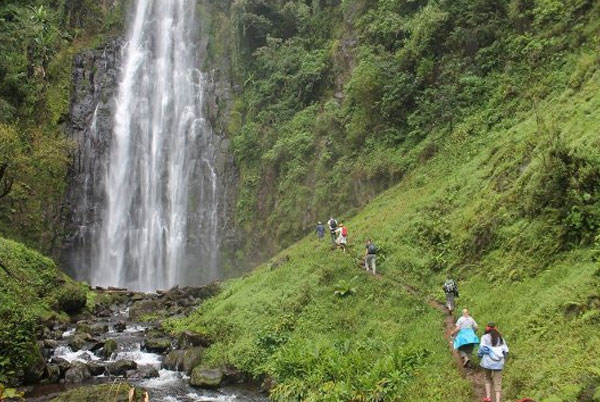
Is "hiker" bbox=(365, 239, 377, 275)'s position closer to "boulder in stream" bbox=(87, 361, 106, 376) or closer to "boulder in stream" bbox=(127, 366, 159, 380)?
"boulder in stream" bbox=(127, 366, 159, 380)

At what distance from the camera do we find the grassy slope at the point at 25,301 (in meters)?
15.2

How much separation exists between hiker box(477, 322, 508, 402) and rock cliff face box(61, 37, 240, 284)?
28679mm

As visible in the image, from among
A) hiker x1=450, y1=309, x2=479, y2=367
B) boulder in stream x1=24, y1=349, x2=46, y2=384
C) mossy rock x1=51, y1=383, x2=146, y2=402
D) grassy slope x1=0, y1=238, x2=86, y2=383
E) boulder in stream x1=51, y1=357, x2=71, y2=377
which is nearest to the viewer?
hiker x1=450, y1=309, x2=479, y2=367

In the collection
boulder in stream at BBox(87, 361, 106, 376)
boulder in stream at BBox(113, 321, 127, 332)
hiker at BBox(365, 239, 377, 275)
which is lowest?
boulder in stream at BBox(87, 361, 106, 376)

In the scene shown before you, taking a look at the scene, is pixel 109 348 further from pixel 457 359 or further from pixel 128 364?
pixel 457 359

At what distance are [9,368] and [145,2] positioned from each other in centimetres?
4163

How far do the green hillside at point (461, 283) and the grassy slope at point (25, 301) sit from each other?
5629 millimetres

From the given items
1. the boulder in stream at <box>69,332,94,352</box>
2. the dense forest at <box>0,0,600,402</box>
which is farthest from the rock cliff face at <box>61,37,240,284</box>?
the boulder in stream at <box>69,332,94,352</box>

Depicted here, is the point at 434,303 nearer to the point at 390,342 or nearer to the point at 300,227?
the point at 390,342

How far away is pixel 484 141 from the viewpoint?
71.8 ft

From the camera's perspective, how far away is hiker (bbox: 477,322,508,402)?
895cm

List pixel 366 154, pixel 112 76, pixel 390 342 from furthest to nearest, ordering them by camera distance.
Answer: pixel 112 76 → pixel 366 154 → pixel 390 342

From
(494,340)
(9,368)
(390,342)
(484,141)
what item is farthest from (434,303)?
(9,368)

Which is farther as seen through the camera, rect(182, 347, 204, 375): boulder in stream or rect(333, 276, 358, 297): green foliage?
rect(333, 276, 358, 297): green foliage
